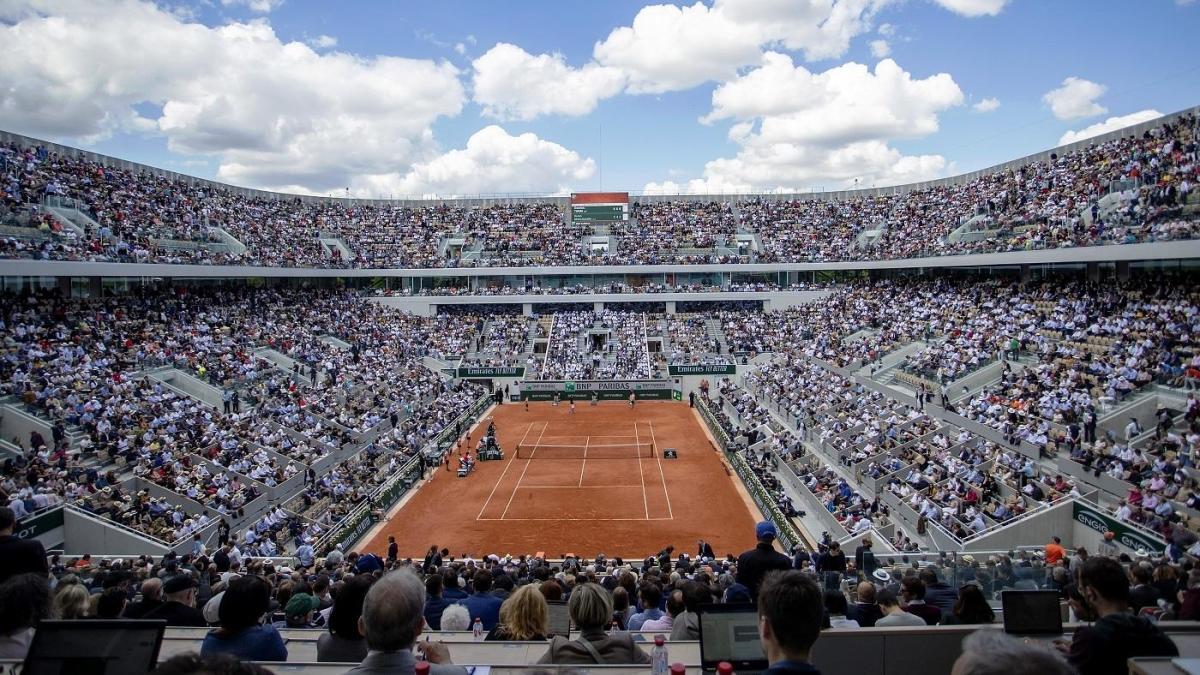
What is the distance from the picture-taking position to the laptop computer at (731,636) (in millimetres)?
4312

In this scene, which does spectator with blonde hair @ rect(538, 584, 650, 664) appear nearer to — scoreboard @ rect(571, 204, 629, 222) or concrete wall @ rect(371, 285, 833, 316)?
concrete wall @ rect(371, 285, 833, 316)

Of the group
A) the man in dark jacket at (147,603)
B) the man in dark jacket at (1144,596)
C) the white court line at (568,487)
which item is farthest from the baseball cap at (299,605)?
the white court line at (568,487)

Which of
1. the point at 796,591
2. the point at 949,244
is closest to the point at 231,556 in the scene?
the point at 796,591

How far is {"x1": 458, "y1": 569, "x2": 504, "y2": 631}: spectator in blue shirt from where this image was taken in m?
8.68

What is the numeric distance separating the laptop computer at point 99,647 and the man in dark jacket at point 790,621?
325cm

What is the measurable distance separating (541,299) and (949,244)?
32063 millimetres

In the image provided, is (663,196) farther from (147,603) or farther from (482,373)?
(147,603)

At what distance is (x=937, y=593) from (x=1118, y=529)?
1035 centimetres

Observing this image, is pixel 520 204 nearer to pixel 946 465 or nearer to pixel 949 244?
pixel 949 244

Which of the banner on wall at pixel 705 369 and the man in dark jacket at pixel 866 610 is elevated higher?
the man in dark jacket at pixel 866 610

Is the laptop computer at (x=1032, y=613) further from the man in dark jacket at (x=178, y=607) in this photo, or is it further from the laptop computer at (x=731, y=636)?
the man in dark jacket at (x=178, y=607)

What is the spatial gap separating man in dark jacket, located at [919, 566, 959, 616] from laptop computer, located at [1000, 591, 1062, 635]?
12.8ft

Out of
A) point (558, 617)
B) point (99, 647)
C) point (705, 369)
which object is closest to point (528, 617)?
point (558, 617)

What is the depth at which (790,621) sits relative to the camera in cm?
333
